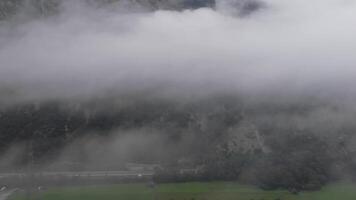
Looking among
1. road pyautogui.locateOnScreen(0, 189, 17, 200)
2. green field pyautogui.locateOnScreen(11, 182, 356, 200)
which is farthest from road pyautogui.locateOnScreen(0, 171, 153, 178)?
road pyautogui.locateOnScreen(0, 189, 17, 200)

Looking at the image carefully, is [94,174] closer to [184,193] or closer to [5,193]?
[5,193]

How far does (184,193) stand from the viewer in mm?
67375

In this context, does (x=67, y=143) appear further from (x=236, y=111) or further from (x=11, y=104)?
(x=236, y=111)

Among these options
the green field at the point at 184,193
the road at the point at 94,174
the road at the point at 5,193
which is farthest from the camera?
the road at the point at 94,174

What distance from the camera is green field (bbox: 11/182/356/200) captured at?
216 feet

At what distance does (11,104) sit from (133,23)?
31623 millimetres

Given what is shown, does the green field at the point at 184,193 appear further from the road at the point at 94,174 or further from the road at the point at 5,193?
the road at the point at 94,174

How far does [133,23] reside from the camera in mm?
108062

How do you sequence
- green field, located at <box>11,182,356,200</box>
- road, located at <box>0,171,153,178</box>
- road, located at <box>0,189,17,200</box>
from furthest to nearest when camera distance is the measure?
road, located at <box>0,171,153,178</box>, road, located at <box>0,189,17,200</box>, green field, located at <box>11,182,356,200</box>

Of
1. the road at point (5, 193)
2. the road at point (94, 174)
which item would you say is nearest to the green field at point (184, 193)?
the road at point (5, 193)

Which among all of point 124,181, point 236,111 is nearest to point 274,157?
point 236,111

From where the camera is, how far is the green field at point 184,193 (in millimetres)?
65688

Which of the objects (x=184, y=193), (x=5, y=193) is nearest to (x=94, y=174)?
(x=5, y=193)

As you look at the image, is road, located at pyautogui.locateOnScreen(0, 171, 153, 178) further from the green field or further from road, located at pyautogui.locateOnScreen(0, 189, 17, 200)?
road, located at pyautogui.locateOnScreen(0, 189, 17, 200)
